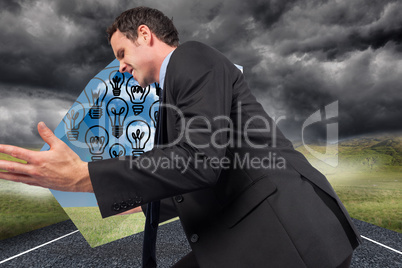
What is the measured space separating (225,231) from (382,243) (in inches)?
212

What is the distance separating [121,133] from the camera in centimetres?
374

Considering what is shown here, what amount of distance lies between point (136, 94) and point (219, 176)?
2.98 meters

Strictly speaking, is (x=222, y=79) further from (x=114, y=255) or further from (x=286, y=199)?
(x=114, y=255)

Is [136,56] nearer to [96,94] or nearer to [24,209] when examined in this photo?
[96,94]

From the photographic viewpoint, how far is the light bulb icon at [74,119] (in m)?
3.19

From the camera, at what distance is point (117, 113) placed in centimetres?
375

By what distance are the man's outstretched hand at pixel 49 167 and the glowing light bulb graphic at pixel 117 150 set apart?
270cm

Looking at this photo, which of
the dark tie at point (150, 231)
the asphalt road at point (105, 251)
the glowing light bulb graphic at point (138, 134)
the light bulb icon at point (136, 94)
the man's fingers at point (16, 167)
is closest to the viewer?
the man's fingers at point (16, 167)

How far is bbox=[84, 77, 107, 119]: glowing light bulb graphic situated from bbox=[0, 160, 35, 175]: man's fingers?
2.81 m

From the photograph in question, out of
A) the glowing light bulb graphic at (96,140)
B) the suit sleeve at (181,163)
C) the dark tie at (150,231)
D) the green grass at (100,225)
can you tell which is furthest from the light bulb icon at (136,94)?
the suit sleeve at (181,163)

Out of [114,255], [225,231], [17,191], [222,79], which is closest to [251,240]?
[225,231]

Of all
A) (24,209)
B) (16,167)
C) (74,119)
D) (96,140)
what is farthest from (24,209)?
(16,167)

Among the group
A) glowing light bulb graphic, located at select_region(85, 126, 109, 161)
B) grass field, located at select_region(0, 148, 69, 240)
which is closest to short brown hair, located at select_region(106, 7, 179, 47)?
glowing light bulb graphic, located at select_region(85, 126, 109, 161)

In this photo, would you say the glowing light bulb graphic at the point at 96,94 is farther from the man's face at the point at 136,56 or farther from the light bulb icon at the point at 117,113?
the man's face at the point at 136,56
